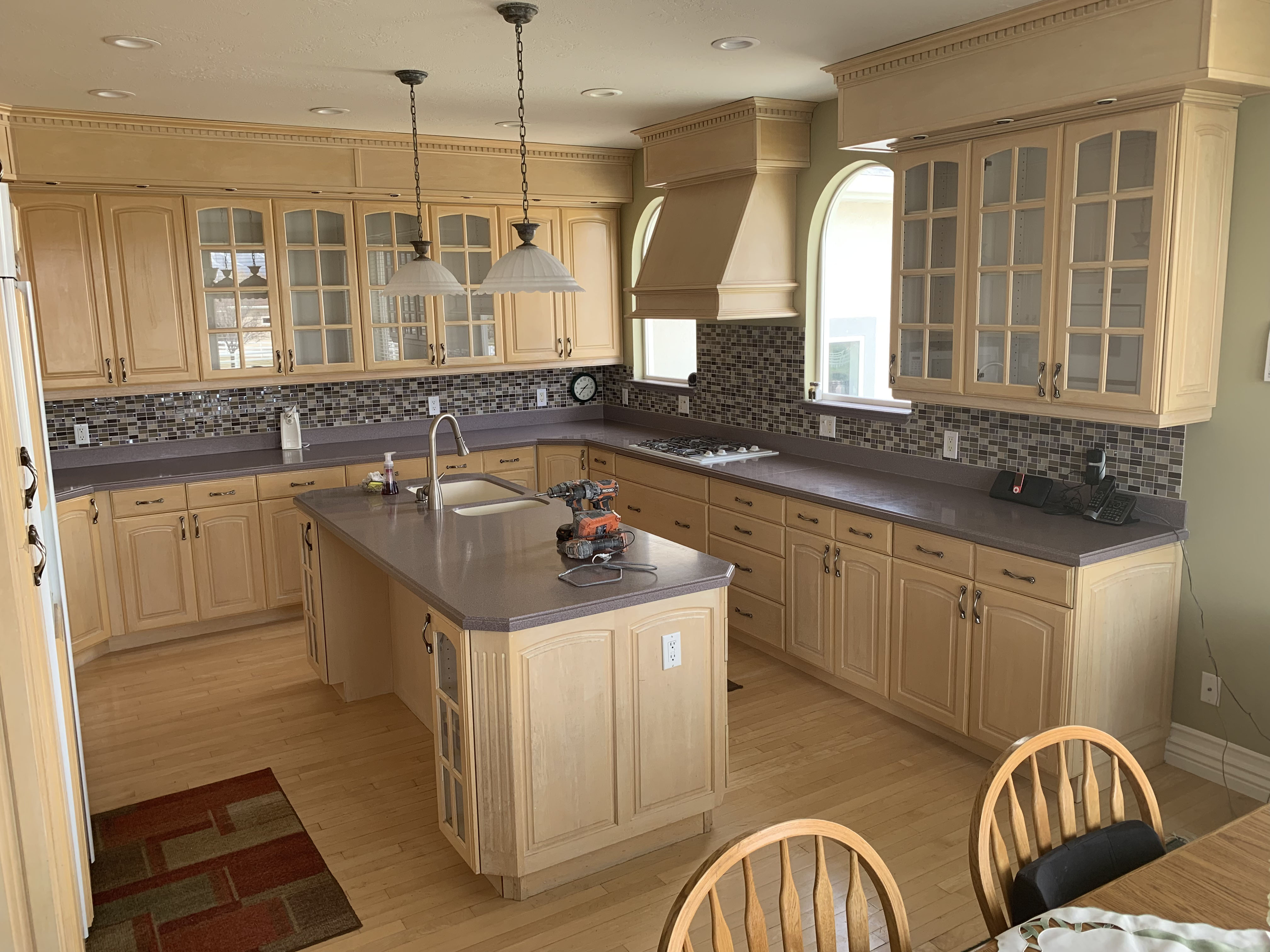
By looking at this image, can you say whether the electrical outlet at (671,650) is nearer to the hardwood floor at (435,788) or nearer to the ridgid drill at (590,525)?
the ridgid drill at (590,525)

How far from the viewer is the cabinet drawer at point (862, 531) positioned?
12.7 ft

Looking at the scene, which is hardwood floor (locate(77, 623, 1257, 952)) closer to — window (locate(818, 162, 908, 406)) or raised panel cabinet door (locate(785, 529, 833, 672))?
raised panel cabinet door (locate(785, 529, 833, 672))

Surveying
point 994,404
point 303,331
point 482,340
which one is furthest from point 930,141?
point 303,331

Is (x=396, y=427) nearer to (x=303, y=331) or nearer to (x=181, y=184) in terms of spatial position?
(x=303, y=331)

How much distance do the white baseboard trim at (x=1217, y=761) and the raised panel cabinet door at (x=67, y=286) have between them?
205 inches

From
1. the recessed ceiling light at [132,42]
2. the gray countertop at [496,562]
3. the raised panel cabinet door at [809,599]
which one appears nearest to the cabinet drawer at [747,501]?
the raised panel cabinet door at [809,599]

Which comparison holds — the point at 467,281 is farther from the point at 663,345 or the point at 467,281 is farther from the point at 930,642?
the point at 930,642

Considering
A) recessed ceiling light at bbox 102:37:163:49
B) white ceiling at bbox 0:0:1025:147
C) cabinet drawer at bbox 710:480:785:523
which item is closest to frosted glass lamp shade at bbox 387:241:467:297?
white ceiling at bbox 0:0:1025:147

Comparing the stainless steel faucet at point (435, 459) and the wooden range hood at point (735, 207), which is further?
the wooden range hood at point (735, 207)

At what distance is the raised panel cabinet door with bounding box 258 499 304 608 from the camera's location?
5230mm

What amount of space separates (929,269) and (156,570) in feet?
13.3

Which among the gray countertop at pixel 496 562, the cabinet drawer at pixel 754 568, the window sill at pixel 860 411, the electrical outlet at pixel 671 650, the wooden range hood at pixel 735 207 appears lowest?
the cabinet drawer at pixel 754 568

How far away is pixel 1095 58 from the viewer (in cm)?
303

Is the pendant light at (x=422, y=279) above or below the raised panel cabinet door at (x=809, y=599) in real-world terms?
above
